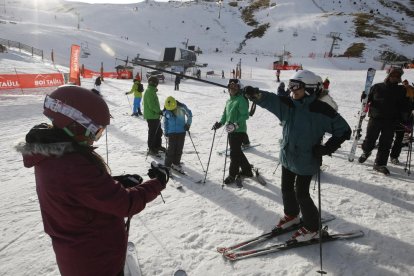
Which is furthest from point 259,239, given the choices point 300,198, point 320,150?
point 320,150

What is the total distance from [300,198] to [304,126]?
946 mm

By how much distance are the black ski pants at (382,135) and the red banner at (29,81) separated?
1764cm

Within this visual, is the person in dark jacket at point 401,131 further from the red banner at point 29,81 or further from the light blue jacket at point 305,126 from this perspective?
the red banner at point 29,81

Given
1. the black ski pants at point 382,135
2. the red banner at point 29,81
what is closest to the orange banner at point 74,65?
the red banner at point 29,81

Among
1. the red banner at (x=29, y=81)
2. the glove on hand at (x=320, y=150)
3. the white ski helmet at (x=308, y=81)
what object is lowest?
the red banner at (x=29, y=81)

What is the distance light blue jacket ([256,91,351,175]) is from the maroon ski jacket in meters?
1.98

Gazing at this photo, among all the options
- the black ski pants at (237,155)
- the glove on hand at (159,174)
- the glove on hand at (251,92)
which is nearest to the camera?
the glove on hand at (159,174)

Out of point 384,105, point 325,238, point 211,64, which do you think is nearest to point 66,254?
point 325,238

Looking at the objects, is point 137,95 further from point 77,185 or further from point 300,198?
point 77,185

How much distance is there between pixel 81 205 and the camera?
6.15 ft

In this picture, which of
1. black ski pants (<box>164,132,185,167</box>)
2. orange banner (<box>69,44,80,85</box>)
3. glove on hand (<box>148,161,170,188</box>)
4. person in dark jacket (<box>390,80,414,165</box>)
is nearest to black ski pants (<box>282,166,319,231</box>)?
glove on hand (<box>148,161,170,188</box>)

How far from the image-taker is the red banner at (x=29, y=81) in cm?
1642

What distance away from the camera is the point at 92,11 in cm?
8756

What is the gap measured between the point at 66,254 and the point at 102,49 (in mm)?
54033
